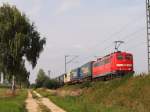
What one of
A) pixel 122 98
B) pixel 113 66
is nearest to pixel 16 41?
pixel 113 66

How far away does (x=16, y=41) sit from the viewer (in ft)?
186

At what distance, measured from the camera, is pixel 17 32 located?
57969 millimetres

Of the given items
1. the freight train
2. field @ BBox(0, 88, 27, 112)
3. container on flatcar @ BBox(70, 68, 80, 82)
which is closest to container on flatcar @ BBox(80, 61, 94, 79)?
container on flatcar @ BBox(70, 68, 80, 82)

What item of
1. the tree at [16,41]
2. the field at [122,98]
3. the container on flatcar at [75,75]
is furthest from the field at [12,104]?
the container on flatcar at [75,75]

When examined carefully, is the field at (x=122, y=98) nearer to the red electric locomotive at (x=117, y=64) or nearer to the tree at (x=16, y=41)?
the red electric locomotive at (x=117, y=64)

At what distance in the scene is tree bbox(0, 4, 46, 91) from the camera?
5716 centimetres

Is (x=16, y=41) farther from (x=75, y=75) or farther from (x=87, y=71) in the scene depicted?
(x=75, y=75)

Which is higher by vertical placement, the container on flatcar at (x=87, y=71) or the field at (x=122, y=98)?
the container on flatcar at (x=87, y=71)

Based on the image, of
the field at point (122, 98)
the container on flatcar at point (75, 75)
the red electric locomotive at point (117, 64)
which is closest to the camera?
the field at point (122, 98)

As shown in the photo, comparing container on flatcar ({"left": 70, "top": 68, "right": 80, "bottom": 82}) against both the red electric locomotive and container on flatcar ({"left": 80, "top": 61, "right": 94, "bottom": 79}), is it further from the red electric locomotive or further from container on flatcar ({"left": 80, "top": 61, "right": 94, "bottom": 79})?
the red electric locomotive

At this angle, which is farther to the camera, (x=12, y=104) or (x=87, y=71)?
(x=87, y=71)

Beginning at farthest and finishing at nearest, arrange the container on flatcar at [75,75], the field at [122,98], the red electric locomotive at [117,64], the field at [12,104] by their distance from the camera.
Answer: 1. the container on flatcar at [75,75]
2. the red electric locomotive at [117,64]
3. the field at [12,104]
4. the field at [122,98]

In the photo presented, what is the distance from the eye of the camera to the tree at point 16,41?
188ft

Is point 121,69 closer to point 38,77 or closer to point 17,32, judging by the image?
point 17,32
